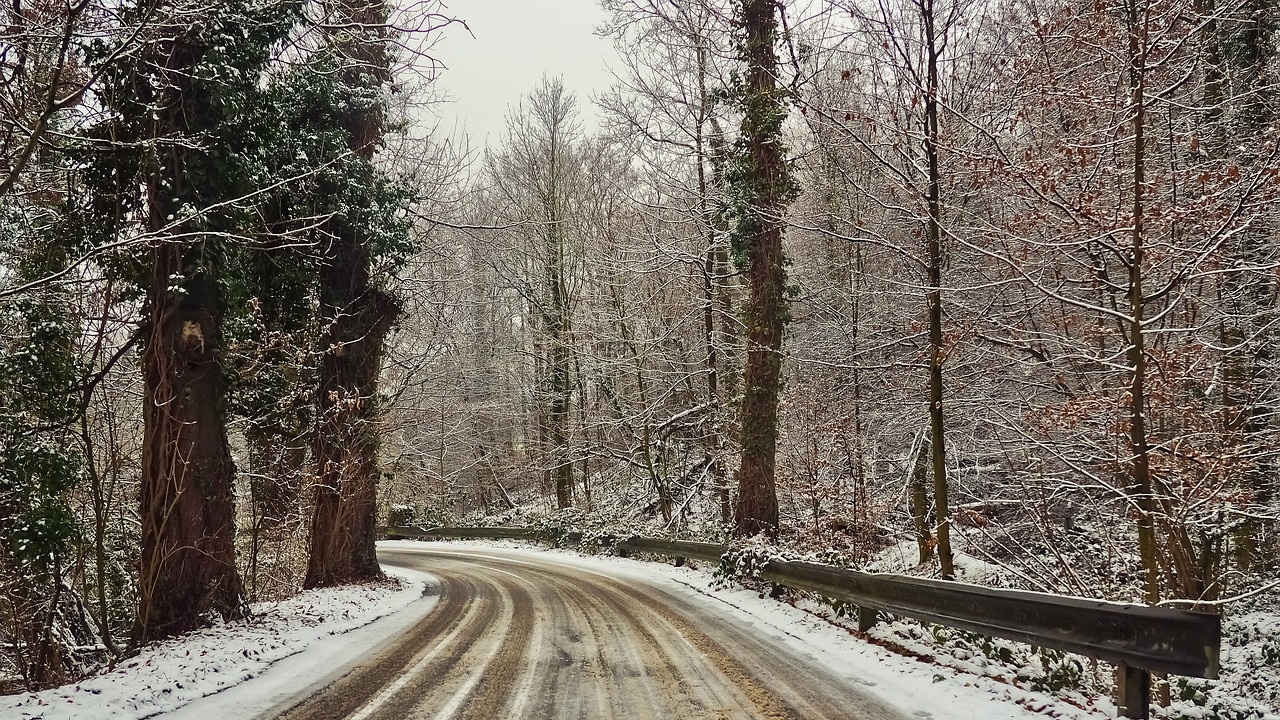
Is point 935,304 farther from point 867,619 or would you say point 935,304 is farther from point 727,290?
Result: point 727,290

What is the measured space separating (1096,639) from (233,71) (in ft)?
33.4

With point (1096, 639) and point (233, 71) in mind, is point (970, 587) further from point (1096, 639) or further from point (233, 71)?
point (233, 71)

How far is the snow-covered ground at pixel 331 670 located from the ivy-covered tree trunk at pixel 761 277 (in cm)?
321

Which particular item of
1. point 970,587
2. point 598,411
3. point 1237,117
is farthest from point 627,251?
point 970,587

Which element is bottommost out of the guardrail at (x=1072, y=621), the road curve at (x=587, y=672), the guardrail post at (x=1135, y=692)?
the road curve at (x=587, y=672)

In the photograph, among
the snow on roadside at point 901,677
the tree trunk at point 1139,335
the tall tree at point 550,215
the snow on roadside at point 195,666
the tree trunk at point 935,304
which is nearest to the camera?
the snow on roadside at point 901,677

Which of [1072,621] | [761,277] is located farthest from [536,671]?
[761,277]

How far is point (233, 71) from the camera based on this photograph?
27.1 feet

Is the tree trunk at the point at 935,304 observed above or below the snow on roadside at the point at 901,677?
above

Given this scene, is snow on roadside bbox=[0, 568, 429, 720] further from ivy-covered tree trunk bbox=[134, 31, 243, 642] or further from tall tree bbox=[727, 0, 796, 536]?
tall tree bbox=[727, 0, 796, 536]

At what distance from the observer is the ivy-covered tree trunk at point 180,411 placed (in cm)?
744

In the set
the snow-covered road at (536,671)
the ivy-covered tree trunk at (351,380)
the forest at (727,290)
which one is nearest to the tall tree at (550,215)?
the forest at (727,290)

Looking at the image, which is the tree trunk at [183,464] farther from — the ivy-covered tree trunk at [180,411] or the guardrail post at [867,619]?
the guardrail post at [867,619]

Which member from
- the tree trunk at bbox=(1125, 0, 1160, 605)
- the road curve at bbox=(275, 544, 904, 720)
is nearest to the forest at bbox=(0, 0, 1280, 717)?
the tree trunk at bbox=(1125, 0, 1160, 605)
